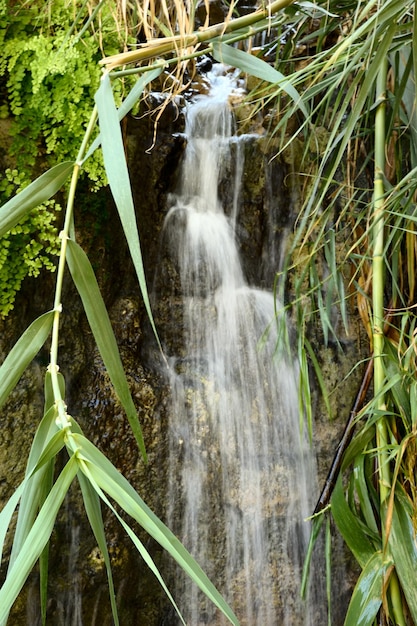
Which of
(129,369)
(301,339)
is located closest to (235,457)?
(129,369)

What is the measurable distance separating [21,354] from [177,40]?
501 mm

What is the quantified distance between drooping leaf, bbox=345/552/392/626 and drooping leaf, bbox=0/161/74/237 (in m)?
0.94

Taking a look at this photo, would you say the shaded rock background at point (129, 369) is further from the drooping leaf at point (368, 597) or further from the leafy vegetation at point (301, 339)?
the drooping leaf at point (368, 597)

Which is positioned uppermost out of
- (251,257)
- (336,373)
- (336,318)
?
(251,257)

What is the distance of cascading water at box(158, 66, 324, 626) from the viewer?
3.16 metres

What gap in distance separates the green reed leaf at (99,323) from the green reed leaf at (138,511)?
3.2 inches

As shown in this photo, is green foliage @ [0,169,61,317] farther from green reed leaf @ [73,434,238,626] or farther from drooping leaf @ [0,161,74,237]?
green reed leaf @ [73,434,238,626]

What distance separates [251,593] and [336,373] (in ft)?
4.34

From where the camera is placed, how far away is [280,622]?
3.19m

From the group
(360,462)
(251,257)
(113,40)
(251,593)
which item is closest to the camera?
(360,462)

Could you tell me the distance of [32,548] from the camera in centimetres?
62

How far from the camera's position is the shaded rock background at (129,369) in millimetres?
2822

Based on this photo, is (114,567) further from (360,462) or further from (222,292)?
(360,462)

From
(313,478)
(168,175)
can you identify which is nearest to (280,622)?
(313,478)
